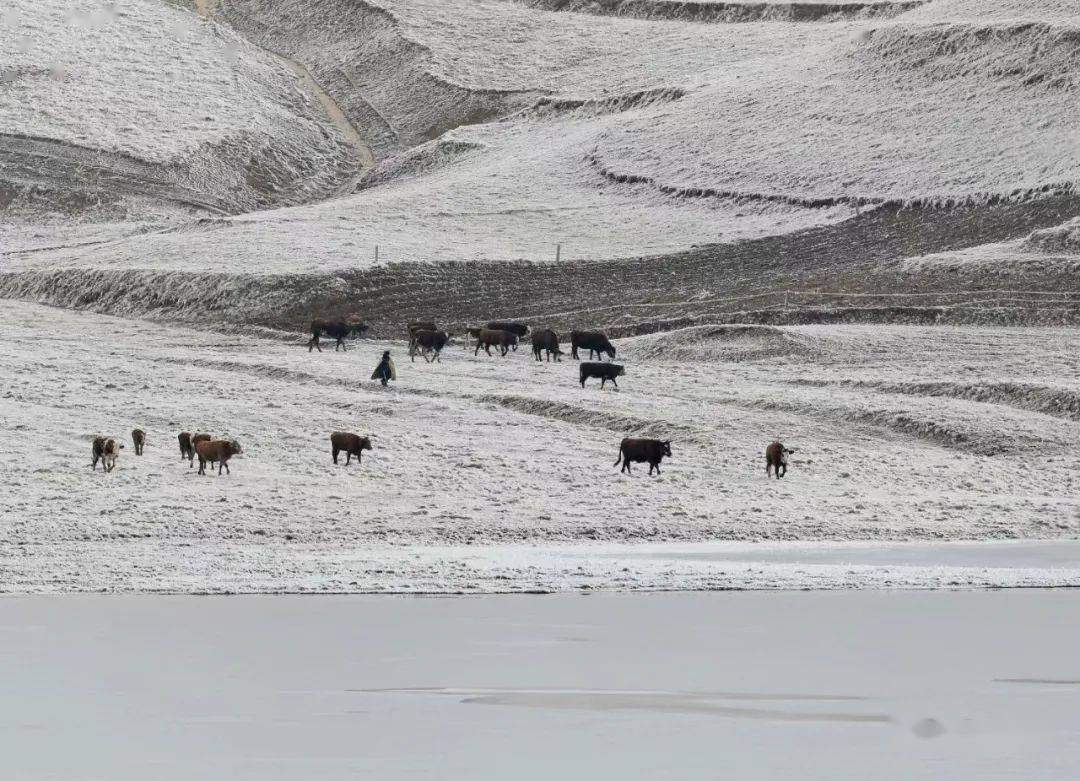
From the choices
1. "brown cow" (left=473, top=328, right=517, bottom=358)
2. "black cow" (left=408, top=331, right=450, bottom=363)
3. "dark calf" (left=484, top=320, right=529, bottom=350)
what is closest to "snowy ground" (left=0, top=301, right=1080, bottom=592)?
"black cow" (left=408, top=331, right=450, bottom=363)

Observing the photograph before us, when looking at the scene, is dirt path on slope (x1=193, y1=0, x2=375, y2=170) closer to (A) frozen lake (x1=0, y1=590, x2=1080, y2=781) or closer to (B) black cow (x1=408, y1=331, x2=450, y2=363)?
(B) black cow (x1=408, y1=331, x2=450, y2=363)

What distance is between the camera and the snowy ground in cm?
2173

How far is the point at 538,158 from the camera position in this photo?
303 feet

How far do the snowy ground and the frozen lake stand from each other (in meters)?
1.83

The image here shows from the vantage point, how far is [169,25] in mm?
131125

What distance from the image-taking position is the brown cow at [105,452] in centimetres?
2797

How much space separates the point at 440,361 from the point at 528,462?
58.1ft

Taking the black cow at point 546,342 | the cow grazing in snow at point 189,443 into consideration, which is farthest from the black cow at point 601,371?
the cow grazing in snow at point 189,443

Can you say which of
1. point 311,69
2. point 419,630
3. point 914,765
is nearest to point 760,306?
point 419,630

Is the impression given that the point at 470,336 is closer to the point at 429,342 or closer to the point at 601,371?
the point at 429,342

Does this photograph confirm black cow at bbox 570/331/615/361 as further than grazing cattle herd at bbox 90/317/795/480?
Yes

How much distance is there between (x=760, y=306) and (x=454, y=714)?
44.4m

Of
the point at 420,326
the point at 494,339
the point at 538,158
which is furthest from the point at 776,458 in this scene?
the point at 538,158

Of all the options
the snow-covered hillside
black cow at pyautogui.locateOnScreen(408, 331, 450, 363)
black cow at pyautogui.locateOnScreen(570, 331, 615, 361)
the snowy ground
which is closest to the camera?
the snowy ground
